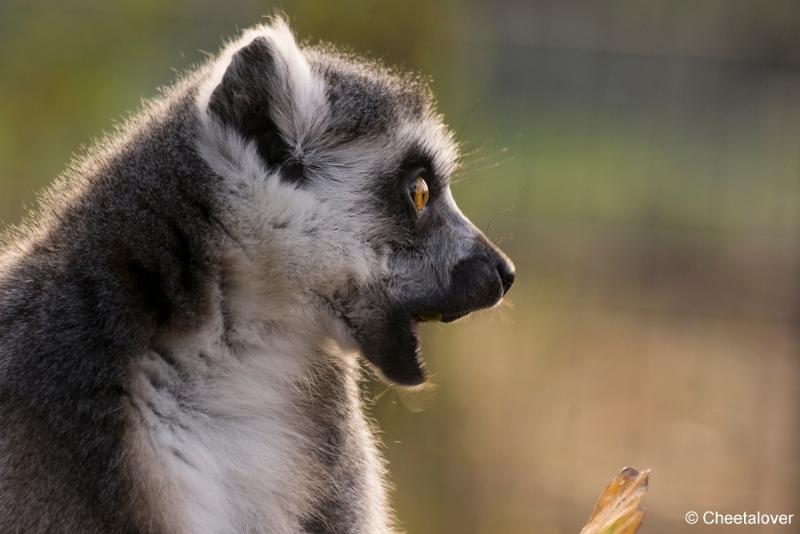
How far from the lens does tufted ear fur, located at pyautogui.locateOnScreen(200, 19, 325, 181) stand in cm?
261

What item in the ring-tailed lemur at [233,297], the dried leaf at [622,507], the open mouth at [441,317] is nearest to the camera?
the ring-tailed lemur at [233,297]

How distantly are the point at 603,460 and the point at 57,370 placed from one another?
4246 millimetres

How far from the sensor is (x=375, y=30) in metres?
4.94

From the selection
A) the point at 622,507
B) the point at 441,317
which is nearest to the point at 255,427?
the point at 441,317

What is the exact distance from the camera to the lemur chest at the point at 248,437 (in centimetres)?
231

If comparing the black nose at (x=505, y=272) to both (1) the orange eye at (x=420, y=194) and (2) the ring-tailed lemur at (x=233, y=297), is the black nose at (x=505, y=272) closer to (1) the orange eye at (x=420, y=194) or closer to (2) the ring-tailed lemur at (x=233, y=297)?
(2) the ring-tailed lemur at (x=233, y=297)

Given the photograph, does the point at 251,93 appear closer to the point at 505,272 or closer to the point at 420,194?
the point at 420,194

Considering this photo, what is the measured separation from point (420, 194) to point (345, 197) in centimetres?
21

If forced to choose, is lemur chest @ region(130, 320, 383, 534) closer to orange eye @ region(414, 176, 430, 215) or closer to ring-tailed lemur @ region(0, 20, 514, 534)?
ring-tailed lemur @ region(0, 20, 514, 534)

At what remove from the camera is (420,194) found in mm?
2814
